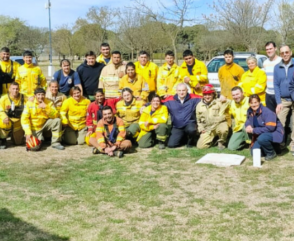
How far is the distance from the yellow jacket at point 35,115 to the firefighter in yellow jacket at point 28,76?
0.81 metres

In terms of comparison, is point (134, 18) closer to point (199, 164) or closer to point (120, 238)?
point (199, 164)

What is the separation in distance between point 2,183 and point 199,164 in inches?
125

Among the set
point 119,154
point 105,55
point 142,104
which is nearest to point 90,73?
point 105,55

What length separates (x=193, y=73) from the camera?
8.70m

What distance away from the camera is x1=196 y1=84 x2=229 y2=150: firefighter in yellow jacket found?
25.9 ft

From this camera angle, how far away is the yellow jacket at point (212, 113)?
795 cm

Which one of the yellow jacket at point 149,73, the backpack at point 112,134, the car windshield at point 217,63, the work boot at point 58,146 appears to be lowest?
the work boot at point 58,146

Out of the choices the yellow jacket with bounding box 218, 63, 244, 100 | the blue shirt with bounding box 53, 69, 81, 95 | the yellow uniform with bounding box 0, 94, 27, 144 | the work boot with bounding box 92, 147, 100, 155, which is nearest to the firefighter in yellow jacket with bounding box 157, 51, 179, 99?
the yellow jacket with bounding box 218, 63, 244, 100

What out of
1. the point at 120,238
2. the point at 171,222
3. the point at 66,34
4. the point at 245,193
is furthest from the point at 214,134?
the point at 66,34

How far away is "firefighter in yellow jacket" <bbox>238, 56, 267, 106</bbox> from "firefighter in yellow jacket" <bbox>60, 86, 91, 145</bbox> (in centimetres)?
332

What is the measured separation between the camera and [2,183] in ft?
19.6

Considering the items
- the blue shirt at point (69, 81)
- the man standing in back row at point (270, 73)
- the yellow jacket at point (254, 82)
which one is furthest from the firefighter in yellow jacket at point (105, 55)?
the man standing in back row at point (270, 73)

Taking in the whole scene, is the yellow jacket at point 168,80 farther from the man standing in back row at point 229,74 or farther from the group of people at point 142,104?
the man standing in back row at point 229,74

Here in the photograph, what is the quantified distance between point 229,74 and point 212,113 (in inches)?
47.2
